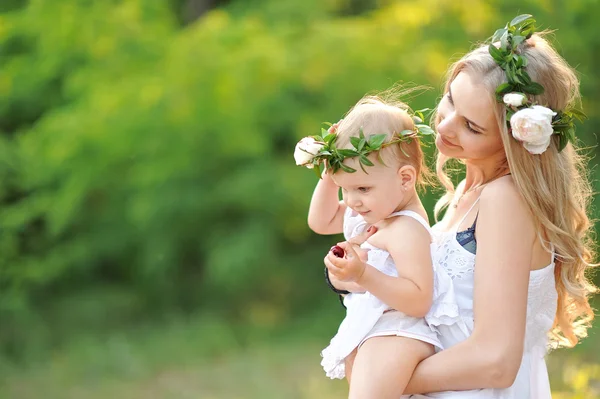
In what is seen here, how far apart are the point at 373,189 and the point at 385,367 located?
446 millimetres

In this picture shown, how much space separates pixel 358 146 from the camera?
2213 millimetres

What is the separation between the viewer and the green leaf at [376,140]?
7.23 feet

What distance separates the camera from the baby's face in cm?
224

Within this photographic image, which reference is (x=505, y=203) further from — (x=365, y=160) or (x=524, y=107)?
(x=365, y=160)

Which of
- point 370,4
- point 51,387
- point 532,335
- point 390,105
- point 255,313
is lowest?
point 255,313

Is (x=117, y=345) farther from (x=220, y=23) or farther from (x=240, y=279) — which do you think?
(x=220, y=23)

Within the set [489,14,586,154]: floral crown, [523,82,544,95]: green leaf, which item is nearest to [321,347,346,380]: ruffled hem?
[489,14,586,154]: floral crown

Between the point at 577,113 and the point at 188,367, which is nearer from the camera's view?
the point at 577,113

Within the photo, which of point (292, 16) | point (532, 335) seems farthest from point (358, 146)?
point (292, 16)

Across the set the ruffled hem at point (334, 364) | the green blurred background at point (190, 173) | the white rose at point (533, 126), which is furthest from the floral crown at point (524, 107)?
the green blurred background at point (190, 173)

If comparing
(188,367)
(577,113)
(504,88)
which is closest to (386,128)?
(504,88)

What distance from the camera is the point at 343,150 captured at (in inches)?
87.4

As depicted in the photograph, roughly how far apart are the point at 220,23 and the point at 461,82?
4.85 m

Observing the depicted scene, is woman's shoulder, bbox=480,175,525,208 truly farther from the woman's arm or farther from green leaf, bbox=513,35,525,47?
green leaf, bbox=513,35,525,47
